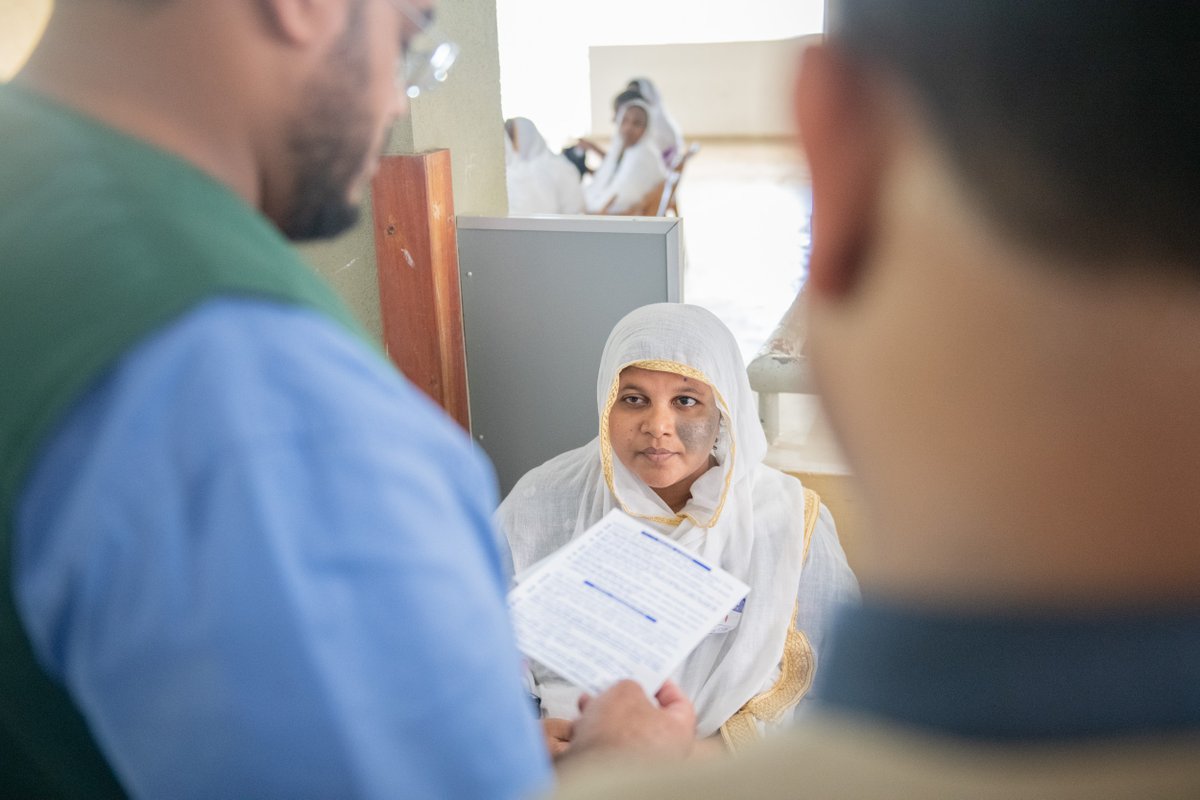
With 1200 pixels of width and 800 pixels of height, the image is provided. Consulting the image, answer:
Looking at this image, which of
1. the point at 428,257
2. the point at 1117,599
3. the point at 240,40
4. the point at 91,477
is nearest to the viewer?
the point at 1117,599

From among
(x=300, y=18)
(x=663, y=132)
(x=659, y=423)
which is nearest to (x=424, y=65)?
(x=300, y=18)

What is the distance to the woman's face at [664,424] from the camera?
2109 millimetres

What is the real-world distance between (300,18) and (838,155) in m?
0.33

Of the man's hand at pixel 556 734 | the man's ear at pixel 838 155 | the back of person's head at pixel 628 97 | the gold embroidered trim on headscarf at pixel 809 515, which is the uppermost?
the man's ear at pixel 838 155

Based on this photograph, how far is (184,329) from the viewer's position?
0.43m

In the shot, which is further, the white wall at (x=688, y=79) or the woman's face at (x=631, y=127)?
the white wall at (x=688, y=79)

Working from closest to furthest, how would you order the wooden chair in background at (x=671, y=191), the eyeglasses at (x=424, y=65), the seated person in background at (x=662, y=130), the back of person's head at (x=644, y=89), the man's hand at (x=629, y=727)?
the eyeglasses at (x=424, y=65)
the man's hand at (x=629, y=727)
the wooden chair in background at (x=671, y=191)
the seated person in background at (x=662, y=130)
the back of person's head at (x=644, y=89)

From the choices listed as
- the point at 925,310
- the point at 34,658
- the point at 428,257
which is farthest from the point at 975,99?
the point at 428,257

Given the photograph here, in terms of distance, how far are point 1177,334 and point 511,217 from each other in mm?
2161

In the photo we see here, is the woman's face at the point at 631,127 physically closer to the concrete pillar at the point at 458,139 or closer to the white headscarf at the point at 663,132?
the white headscarf at the point at 663,132

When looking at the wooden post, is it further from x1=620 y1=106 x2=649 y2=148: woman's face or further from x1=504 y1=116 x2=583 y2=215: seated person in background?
x1=620 y1=106 x2=649 y2=148: woman's face

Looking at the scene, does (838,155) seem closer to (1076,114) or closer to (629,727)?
(1076,114)

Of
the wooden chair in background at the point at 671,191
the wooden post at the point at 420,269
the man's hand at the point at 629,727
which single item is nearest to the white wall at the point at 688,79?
the wooden chair in background at the point at 671,191

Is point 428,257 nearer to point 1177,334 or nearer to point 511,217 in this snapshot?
point 511,217
